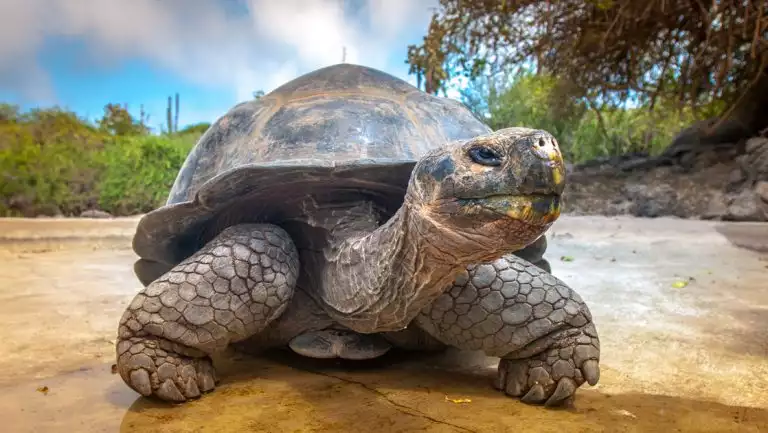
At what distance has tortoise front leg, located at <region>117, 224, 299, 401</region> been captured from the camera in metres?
1.88

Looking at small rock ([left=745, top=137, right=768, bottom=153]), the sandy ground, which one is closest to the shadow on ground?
the sandy ground

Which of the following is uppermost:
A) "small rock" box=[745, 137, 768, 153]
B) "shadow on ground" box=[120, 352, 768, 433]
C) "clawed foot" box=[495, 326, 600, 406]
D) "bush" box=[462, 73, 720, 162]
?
"bush" box=[462, 73, 720, 162]

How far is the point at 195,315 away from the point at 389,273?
0.66 m

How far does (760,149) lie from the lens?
823 cm

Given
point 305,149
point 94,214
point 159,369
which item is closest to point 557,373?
point 305,149

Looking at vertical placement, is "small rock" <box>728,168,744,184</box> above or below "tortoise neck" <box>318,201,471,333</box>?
above

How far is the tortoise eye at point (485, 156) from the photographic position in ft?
4.13

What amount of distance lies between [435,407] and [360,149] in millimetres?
869

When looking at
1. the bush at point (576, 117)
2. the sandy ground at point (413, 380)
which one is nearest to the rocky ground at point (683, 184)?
the bush at point (576, 117)

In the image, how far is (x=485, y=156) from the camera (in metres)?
1.28

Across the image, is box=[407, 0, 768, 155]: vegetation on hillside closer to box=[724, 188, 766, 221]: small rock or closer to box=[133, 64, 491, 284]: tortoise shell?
box=[724, 188, 766, 221]: small rock

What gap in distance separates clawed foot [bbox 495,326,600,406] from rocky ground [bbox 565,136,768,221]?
6.61 meters

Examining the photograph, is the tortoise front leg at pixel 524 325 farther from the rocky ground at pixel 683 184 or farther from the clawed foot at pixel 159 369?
the rocky ground at pixel 683 184

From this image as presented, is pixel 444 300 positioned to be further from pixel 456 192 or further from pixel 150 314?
pixel 150 314
